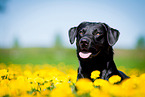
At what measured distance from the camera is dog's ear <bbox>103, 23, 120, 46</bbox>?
3.60 meters

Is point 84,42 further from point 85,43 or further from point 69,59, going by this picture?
point 69,59

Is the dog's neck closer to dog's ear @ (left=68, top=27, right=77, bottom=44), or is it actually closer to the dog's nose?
the dog's nose

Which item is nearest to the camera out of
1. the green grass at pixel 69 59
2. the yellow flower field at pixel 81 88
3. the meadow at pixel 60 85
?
the yellow flower field at pixel 81 88

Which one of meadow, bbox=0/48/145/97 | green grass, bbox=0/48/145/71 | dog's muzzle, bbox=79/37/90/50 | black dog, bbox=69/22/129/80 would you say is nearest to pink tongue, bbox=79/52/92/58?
black dog, bbox=69/22/129/80

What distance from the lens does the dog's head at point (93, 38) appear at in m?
3.38

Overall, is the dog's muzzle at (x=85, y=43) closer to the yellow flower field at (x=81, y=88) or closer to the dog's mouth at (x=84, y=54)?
the dog's mouth at (x=84, y=54)

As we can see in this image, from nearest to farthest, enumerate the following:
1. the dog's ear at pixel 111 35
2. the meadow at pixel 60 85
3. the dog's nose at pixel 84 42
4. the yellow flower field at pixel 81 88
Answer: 1. the yellow flower field at pixel 81 88
2. the meadow at pixel 60 85
3. the dog's nose at pixel 84 42
4. the dog's ear at pixel 111 35

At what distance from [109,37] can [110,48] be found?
239 millimetres

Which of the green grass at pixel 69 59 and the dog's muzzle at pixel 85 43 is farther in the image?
the green grass at pixel 69 59

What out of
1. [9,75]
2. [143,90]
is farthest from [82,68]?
[143,90]

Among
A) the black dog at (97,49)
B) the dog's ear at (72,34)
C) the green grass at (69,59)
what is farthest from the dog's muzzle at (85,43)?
the green grass at (69,59)

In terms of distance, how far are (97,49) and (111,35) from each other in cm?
54

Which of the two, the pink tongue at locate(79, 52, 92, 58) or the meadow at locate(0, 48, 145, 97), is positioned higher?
the pink tongue at locate(79, 52, 92, 58)

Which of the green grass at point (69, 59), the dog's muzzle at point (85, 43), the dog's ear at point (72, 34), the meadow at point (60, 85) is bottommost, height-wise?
the green grass at point (69, 59)
